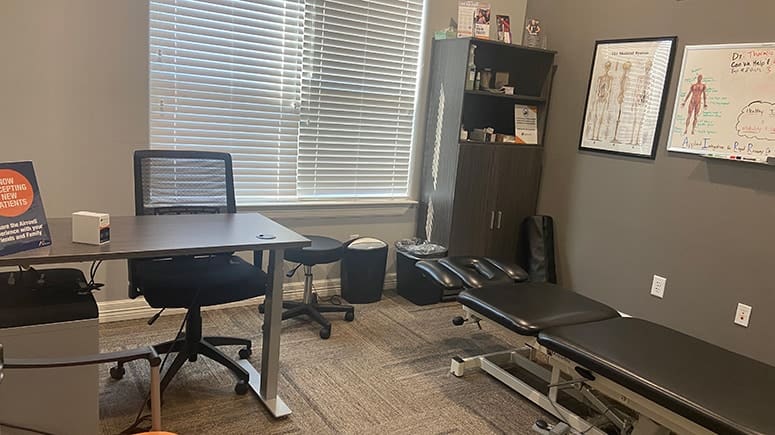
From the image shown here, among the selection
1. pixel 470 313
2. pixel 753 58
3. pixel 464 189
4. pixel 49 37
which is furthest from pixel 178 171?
pixel 753 58

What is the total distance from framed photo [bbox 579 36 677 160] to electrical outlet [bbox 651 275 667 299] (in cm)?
74

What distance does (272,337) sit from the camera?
2.27 m

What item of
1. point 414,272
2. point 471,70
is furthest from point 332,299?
point 471,70

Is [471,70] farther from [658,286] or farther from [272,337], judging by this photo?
[272,337]

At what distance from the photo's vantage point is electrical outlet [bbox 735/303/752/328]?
9.34 feet

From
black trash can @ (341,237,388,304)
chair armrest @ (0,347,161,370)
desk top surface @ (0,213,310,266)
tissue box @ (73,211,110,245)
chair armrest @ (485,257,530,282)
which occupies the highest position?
tissue box @ (73,211,110,245)

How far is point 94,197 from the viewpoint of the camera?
114 inches

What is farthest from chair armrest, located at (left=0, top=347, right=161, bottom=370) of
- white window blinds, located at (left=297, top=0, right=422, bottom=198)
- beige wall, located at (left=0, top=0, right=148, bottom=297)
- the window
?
white window blinds, located at (left=297, top=0, right=422, bottom=198)

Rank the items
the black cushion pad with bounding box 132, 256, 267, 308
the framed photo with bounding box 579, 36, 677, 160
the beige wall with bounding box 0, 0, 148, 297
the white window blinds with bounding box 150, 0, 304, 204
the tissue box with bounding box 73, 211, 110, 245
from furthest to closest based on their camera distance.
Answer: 1. the framed photo with bounding box 579, 36, 677, 160
2. the white window blinds with bounding box 150, 0, 304, 204
3. the beige wall with bounding box 0, 0, 148, 297
4. the black cushion pad with bounding box 132, 256, 267, 308
5. the tissue box with bounding box 73, 211, 110, 245

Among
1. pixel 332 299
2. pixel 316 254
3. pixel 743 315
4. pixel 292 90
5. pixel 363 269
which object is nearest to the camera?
pixel 743 315

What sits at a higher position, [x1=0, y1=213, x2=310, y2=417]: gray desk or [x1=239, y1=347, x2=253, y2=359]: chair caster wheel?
[x1=0, y1=213, x2=310, y2=417]: gray desk

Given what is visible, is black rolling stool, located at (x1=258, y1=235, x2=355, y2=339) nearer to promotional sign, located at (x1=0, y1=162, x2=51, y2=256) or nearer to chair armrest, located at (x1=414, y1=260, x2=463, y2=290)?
chair armrest, located at (x1=414, y1=260, x2=463, y2=290)

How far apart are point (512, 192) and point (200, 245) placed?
2.56 metres

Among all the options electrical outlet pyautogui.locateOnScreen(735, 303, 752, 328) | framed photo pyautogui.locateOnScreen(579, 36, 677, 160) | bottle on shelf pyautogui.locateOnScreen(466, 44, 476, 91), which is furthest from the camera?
bottle on shelf pyautogui.locateOnScreen(466, 44, 476, 91)
